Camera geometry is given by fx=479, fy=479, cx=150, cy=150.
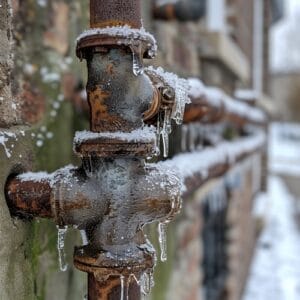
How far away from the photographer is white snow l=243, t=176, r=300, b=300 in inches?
185

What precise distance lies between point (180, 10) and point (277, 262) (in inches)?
193

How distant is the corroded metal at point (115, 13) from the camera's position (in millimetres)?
723

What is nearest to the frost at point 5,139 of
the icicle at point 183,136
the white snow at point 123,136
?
the white snow at point 123,136

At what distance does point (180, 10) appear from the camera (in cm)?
149

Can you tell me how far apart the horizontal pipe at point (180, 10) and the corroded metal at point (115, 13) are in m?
0.78

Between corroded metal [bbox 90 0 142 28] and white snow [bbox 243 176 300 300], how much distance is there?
409cm

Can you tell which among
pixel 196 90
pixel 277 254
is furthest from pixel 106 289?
pixel 277 254

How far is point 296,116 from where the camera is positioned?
79.3 ft

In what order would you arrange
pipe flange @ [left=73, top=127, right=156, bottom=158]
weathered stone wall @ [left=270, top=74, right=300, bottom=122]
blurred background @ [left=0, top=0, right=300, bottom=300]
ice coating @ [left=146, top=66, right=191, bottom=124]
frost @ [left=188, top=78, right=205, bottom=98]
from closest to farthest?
pipe flange @ [left=73, top=127, right=156, bottom=158] < ice coating @ [left=146, top=66, right=191, bottom=124] < blurred background @ [left=0, top=0, right=300, bottom=300] < frost @ [left=188, top=78, right=205, bottom=98] < weathered stone wall @ [left=270, top=74, right=300, bottom=122]

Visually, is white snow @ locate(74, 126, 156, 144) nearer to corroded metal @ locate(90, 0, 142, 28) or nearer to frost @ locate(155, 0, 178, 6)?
corroded metal @ locate(90, 0, 142, 28)

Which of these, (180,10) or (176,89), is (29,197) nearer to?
(176,89)

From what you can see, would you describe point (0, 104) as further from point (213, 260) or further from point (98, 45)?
point (213, 260)

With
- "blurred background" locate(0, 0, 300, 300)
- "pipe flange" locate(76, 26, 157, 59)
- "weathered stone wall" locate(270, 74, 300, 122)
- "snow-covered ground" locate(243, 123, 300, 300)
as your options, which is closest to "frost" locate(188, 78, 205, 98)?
"blurred background" locate(0, 0, 300, 300)

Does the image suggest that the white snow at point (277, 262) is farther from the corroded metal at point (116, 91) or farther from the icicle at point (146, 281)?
the corroded metal at point (116, 91)
